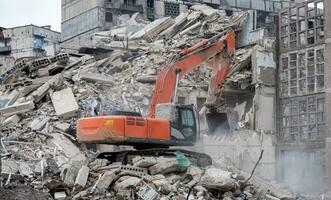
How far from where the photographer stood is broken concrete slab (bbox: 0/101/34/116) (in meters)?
21.9

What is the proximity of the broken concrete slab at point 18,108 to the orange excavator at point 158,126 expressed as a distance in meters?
5.03

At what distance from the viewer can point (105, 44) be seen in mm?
28391

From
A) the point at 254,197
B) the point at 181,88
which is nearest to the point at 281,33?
the point at 181,88

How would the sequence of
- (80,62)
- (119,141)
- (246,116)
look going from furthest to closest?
1. (80,62)
2. (246,116)
3. (119,141)

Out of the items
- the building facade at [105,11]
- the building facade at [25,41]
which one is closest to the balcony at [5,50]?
the building facade at [25,41]

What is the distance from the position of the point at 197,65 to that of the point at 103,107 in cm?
349

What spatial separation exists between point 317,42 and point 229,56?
4.20 meters

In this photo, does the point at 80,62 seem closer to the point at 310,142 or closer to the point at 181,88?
the point at 181,88

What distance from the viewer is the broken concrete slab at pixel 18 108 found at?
71.7 ft

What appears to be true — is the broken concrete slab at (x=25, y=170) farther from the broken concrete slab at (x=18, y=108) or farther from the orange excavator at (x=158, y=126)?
the broken concrete slab at (x=18, y=108)

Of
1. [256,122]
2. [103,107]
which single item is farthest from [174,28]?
[103,107]

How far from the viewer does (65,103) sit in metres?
21.2

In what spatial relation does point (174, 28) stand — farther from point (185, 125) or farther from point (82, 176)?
point (82, 176)

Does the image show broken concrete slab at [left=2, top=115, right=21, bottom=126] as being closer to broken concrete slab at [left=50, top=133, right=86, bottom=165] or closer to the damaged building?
the damaged building
